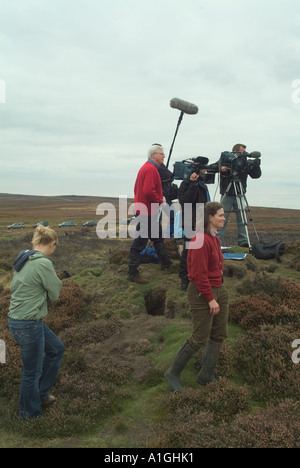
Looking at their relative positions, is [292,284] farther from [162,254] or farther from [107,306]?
[107,306]

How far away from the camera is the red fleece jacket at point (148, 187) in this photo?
8086 mm

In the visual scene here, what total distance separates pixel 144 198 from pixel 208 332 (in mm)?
4241

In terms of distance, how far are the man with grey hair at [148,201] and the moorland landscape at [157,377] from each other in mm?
1156

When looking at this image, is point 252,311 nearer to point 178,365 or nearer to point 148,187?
point 178,365

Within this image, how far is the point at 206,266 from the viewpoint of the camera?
15.4 ft

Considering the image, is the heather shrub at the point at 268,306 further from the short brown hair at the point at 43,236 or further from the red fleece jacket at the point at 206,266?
the short brown hair at the point at 43,236

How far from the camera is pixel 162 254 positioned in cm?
1008

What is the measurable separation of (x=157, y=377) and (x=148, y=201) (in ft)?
13.4

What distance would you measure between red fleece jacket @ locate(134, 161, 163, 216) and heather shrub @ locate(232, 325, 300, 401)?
3612 mm

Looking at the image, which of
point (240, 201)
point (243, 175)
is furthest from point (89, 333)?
point (243, 175)

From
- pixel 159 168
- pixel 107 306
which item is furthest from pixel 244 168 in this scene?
pixel 107 306

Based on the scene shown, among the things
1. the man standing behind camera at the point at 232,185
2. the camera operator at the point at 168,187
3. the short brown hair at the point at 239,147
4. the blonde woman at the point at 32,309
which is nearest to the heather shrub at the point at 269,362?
the blonde woman at the point at 32,309

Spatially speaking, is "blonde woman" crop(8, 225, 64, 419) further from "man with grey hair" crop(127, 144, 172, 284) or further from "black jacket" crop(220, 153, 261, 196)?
"black jacket" crop(220, 153, 261, 196)

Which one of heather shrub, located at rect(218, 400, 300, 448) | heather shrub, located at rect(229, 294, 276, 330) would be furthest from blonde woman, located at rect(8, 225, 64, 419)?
heather shrub, located at rect(229, 294, 276, 330)
